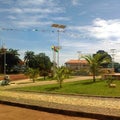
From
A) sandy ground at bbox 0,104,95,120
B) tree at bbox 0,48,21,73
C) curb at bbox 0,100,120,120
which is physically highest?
tree at bbox 0,48,21,73

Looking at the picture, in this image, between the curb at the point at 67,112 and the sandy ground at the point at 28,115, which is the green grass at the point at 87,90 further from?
the sandy ground at the point at 28,115

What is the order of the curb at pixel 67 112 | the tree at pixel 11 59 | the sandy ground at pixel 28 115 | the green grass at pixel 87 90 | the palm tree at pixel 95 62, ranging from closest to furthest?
the curb at pixel 67 112 → the sandy ground at pixel 28 115 → the green grass at pixel 87 90 → the palm tree at pixel 95 62 → the tree at pixel 11 59

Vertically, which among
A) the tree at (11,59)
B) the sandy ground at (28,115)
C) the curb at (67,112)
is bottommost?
the sandy ground at (28,115)

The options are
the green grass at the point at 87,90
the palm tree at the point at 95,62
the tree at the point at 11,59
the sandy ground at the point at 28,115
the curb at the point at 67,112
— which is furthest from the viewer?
the tree at the point at 11,59

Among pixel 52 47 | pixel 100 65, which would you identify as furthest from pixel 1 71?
pixel 100 65

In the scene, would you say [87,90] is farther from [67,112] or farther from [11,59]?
[11,59]

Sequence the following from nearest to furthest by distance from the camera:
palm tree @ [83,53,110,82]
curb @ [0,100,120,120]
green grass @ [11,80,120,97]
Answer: curb @ [0,100,120,120]
green grass @ [11,80,120,97]
palm tree @ [83,53,110,82]

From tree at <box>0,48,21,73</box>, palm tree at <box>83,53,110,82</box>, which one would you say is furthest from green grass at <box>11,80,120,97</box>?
tree at <box>0,48,21,73</box>

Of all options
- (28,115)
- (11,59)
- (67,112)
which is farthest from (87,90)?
(11,59)

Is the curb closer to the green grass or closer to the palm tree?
the green grass

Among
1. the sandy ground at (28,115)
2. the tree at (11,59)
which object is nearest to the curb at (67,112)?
the sandy ground at (28,115)

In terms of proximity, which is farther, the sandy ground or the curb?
the sandy ground

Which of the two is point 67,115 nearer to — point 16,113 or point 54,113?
point 54,113

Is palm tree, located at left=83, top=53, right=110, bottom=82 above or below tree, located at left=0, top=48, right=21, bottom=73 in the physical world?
below
